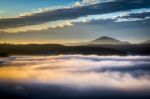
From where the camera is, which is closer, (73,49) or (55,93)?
(55,93)

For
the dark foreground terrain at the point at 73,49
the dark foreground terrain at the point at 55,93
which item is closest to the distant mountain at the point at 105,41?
the dark foreground terrain at the point at 73,49

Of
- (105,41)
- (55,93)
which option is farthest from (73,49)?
(55,93)

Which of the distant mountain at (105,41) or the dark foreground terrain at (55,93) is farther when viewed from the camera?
the distant mountain at (105,41)

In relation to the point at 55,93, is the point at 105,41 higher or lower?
higher

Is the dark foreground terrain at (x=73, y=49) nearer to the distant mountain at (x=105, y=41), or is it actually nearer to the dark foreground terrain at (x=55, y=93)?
the distant mountain at (x=105, y=41)

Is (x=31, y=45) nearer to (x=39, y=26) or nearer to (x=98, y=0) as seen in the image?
(x=39, y=26)

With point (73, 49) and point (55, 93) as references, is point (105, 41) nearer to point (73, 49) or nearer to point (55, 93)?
point (73, 49)

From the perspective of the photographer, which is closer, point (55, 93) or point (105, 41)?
point (55, 93)

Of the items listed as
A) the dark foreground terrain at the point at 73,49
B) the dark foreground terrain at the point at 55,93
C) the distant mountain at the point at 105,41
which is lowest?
the dark foreground terrain at the point at 55,93

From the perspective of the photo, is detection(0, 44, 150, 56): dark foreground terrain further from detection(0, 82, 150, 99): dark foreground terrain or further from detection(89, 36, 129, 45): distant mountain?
detection(0, 82, 150, 99): dark foreground terrain
